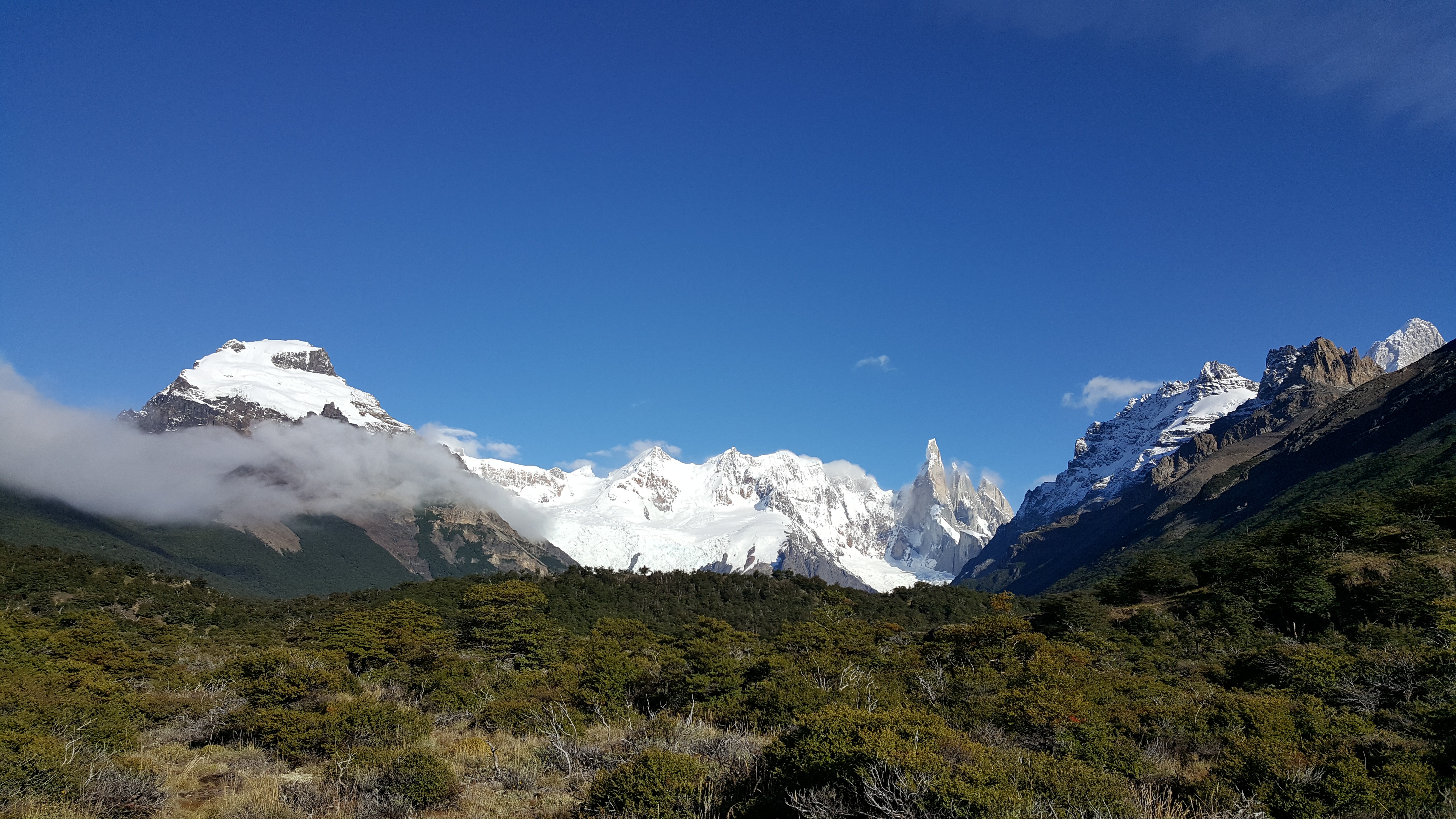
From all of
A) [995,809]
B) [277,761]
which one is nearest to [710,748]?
[995,809]

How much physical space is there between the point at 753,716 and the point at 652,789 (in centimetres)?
895

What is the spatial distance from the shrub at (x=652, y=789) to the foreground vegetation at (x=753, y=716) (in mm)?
42

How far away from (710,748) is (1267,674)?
2527 cm

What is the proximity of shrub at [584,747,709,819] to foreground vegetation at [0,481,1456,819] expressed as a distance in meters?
0.04

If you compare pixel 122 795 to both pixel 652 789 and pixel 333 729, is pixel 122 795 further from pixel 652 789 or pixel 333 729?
pixel 652 789

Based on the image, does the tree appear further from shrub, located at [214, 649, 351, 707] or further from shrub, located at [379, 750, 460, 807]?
shrub, located at [379, 750, 460, 807]

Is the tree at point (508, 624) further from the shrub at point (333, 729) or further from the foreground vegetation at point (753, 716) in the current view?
the shrub at point (333, 729)

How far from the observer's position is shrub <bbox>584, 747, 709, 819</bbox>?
34.2ft

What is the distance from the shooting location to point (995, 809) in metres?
8.10

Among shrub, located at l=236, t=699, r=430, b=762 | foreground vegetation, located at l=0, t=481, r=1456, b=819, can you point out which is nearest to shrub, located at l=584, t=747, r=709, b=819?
foreground vegetation, located at l=0, t=481, r=1456, b=819

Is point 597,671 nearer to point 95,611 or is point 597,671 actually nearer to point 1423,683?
point 1423,683

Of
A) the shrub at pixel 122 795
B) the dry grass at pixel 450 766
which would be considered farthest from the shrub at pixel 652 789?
the shrub at pixel 122 795

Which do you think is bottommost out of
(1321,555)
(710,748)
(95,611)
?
(95,611)

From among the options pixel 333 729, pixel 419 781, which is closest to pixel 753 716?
pixel 419 781
